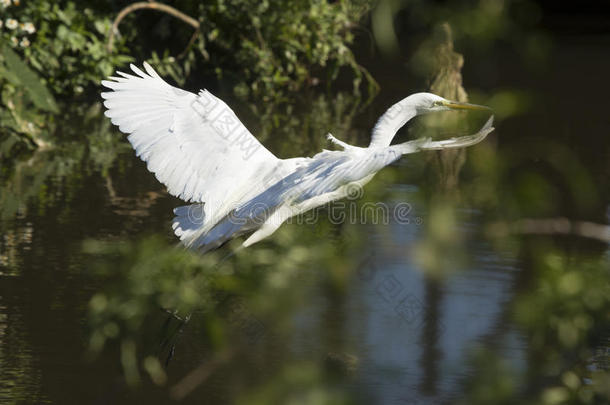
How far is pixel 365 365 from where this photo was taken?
3389 millimetres

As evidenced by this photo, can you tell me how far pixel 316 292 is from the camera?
14.1ft

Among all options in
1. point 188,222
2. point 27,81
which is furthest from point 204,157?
point 27,81

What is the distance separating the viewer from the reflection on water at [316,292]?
3.34ft

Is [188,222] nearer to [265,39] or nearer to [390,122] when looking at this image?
[390,122]

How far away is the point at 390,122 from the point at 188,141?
0.73 metres

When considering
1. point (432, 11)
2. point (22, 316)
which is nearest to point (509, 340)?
point (22, 316)

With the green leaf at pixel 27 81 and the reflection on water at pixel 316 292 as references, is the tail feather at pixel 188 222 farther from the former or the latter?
the green leaf at pixel 27 81

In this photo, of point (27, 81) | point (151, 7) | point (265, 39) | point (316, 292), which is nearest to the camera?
point (316, 292)

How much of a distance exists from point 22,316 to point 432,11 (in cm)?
329

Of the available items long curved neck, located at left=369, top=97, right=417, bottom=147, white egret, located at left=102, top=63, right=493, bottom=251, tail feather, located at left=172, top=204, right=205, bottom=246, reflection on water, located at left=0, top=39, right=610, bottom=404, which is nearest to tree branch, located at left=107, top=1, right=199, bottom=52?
reflection on water, located at left=0, top=39, right=610, bottom=404

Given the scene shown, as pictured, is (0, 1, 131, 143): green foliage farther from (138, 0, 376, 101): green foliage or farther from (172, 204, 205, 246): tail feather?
(172, 204, 205, 246): tail feather

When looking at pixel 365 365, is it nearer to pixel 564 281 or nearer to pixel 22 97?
pixel 564 281

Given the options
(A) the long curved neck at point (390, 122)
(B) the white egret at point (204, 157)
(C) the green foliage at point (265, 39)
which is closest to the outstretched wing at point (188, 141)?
(B) the white egret at point (204, 157)

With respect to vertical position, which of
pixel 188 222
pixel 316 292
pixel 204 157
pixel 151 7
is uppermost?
pixel 151 7
